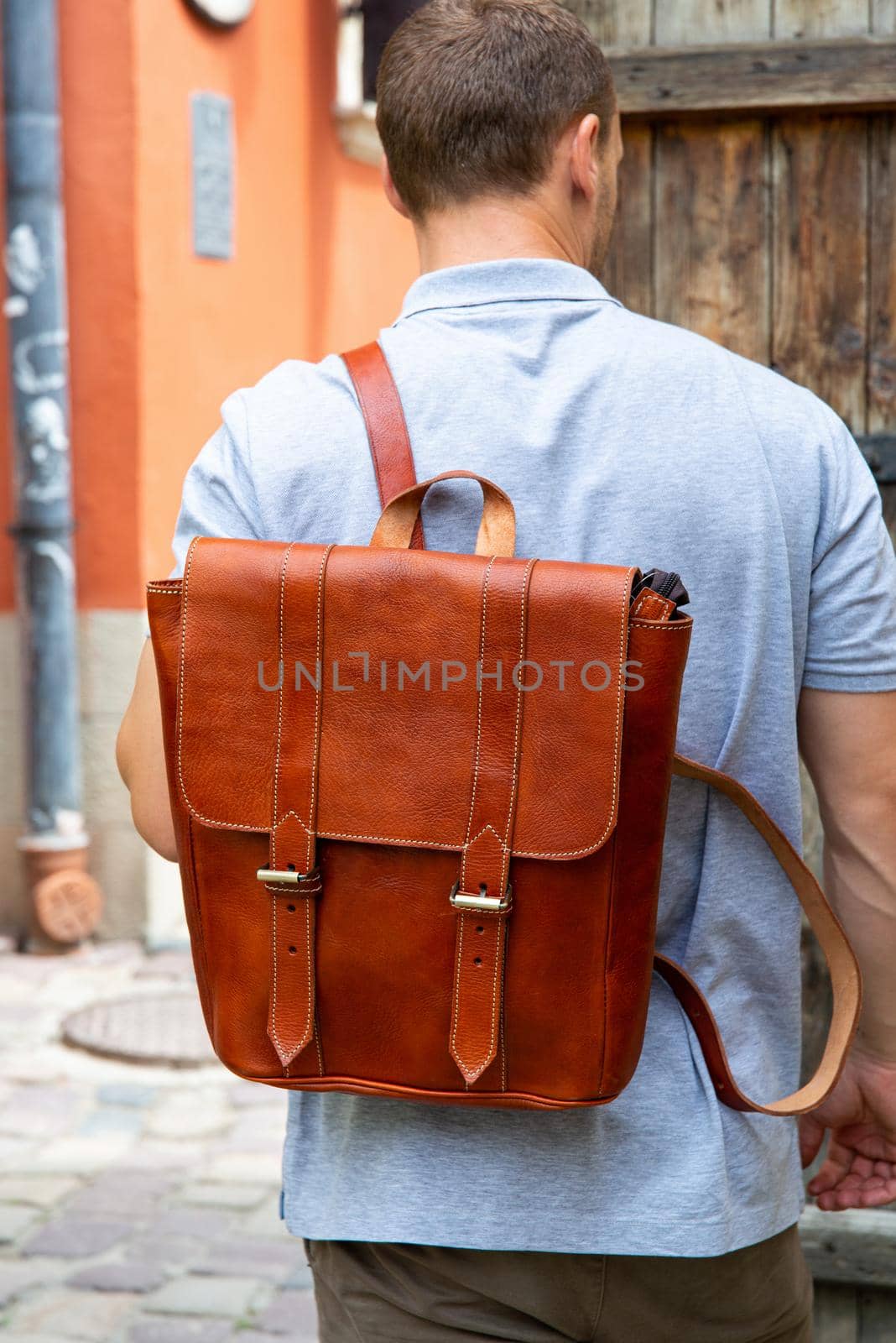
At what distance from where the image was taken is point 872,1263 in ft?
8.19

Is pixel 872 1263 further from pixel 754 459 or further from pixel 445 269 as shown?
pixel 445 269

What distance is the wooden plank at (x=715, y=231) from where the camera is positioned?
2457 millimetres

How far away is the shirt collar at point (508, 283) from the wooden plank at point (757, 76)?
1.03 m

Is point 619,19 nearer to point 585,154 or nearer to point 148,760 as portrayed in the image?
point 585,154

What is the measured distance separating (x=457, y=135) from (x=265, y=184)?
16.0ft

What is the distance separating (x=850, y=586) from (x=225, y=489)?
1.99 ft

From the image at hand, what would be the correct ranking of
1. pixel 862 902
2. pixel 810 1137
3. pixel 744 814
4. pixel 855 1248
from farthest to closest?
pixel 855 1248 → pixel 810 1137 → pixel 862 902 → pixel 744 814

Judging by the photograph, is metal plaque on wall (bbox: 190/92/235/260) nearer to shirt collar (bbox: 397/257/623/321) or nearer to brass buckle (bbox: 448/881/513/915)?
shirt collar (bbox: 397/257/623/321)

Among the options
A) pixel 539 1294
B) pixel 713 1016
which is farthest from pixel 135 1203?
pixel 713 1016

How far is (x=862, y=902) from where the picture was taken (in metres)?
1.70

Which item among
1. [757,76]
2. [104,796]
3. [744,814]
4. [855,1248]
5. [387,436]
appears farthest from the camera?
[104,796]

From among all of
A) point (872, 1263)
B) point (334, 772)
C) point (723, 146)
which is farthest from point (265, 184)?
point (334, 772)

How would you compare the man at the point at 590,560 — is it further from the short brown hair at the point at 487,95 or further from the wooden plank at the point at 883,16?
the wooden plank at the point at 883,16

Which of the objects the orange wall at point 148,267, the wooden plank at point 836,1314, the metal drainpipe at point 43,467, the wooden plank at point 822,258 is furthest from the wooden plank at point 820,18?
the metal drainpipe at point 43,467
